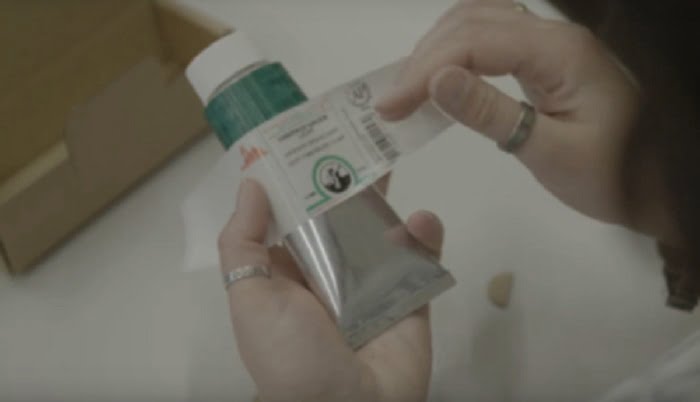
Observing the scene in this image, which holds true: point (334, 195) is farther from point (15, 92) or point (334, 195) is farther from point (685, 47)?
point (15, 92)

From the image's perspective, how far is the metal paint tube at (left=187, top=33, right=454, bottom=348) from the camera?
1.08 ft

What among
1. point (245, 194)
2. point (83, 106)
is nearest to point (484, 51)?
point (245, 194)

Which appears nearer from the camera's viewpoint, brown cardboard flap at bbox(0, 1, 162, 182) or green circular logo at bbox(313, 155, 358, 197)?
green circular logo at bbox(313, 155, 358, 197)

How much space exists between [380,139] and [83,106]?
0.21 metres

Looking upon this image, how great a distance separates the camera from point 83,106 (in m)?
0.47

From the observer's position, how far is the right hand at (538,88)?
35 cm

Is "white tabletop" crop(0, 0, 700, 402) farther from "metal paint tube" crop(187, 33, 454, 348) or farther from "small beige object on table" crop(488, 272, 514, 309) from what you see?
"metal paint tube" crop(187, 33, 454, 348)

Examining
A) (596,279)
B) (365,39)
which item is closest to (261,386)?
(596,279)

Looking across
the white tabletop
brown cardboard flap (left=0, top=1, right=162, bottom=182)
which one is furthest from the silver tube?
brown cardboard flap (left=0, top=1, right=162, bottom=182)

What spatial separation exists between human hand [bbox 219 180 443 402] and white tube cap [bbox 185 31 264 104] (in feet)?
0.15

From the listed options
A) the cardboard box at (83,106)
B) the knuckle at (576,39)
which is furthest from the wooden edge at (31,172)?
the knuckle at (576,39)

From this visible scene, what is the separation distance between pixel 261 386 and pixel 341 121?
121mm

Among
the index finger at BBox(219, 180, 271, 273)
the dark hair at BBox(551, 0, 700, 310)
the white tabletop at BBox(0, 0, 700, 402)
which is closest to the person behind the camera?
the dark hair at BBox(551, 0, 700, 310)

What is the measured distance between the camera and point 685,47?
0.23m
